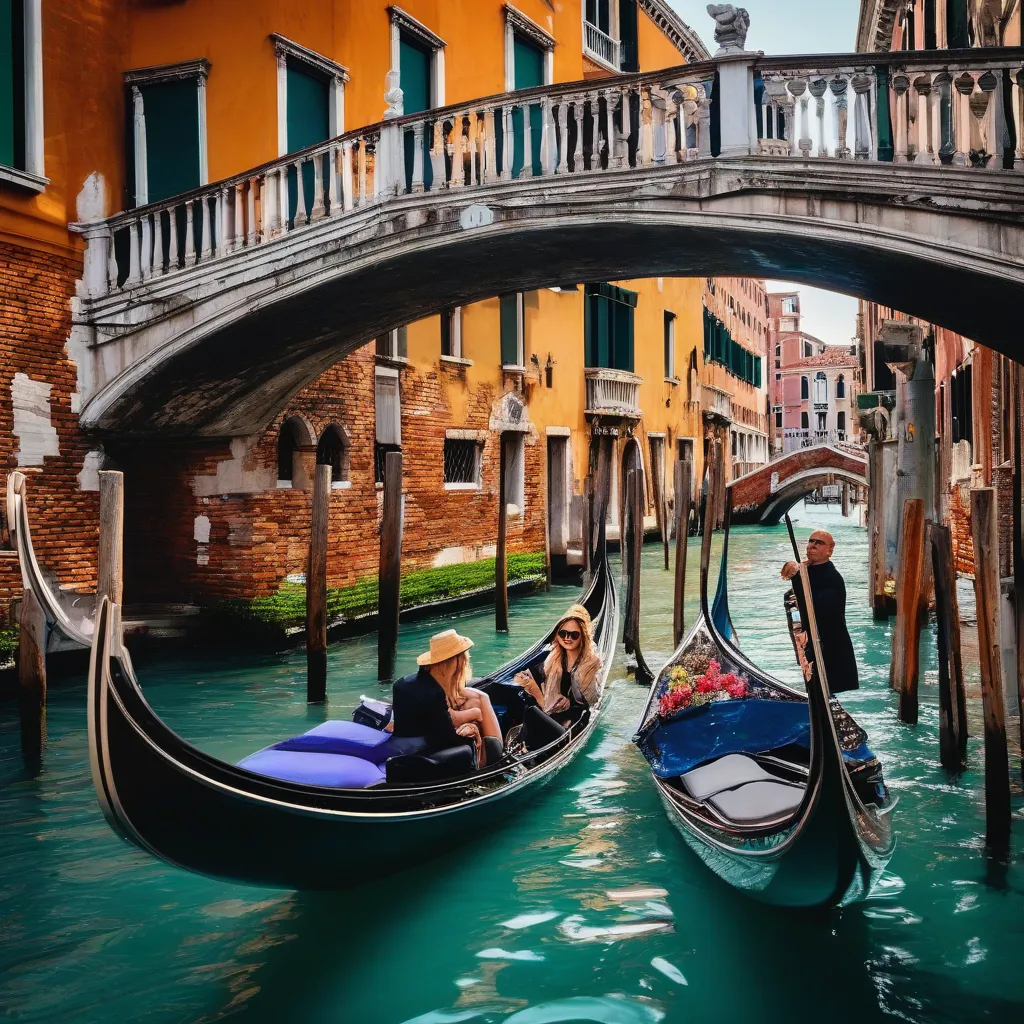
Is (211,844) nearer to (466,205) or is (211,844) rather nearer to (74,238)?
(466,205)

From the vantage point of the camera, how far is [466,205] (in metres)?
5.41

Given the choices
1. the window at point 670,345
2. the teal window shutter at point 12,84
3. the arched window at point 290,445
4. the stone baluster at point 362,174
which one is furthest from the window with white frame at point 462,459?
the window at point 670,345

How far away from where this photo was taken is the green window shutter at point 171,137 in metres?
6.52

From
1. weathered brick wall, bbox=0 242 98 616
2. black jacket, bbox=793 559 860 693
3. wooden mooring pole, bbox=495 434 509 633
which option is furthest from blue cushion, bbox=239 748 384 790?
wooden mooring pole, bbox=495 434 509 633

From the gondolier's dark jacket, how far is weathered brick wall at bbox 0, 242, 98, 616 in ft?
10.2

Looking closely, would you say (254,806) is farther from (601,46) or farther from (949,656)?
(601,46)

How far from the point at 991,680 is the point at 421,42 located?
652 cm

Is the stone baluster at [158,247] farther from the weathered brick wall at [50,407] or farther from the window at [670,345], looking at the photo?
the window at [670,345]

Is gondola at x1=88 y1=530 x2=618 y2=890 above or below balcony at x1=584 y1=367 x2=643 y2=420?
below

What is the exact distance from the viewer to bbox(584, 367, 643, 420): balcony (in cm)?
1216

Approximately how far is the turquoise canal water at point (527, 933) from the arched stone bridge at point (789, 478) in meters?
15.9

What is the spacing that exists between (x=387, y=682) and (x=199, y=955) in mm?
3206

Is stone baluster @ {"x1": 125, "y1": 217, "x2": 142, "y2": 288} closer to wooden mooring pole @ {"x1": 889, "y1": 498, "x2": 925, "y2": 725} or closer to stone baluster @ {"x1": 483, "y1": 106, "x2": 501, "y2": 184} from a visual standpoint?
stone baluster @ {"x1": 483, "y1": 106, "x2": 501, "y2": 184}

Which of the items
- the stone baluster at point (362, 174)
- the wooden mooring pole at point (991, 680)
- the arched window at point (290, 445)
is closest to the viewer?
the wooden mooring pole at point (991, 680)
